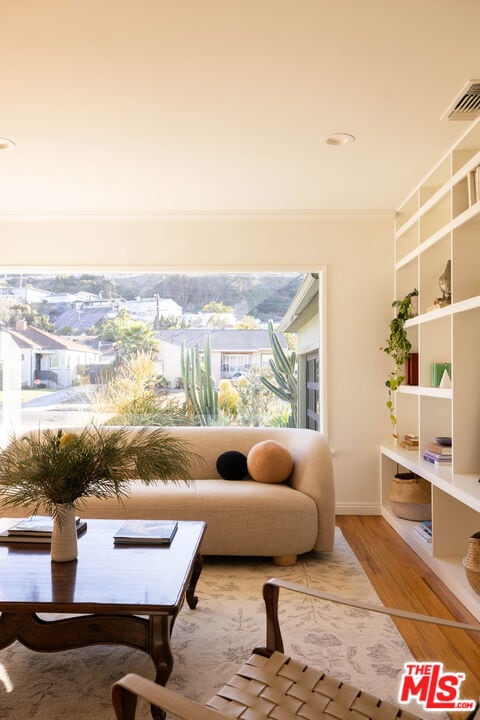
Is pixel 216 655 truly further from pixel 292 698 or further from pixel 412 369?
pixel 412 369

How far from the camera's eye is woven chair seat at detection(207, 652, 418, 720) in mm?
1325

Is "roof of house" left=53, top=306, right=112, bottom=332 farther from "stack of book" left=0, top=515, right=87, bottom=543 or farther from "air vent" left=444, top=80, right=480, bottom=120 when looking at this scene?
"air vent" left=444, top=80, right=480, bottom=120

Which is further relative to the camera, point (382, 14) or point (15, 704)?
point (382, 14)

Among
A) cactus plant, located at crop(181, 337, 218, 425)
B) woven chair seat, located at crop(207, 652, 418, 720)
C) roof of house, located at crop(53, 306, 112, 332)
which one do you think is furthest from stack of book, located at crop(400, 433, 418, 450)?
woven chair seat, located at crop(207, 652, 418, 720)

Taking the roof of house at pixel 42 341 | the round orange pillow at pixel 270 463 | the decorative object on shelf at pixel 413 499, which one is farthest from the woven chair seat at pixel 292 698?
the roof of house at pixel 42 341

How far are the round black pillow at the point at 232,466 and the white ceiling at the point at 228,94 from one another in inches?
76.5

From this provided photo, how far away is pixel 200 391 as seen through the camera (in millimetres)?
5449

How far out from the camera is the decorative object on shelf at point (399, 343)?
4475 mm

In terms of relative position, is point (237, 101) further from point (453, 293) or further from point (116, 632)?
point (116, 632)

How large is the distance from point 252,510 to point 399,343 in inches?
75.2

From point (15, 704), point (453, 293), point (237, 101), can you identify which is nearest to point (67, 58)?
point (237, 101)

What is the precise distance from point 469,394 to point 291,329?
7.99 feet

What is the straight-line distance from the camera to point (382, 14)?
2266mm

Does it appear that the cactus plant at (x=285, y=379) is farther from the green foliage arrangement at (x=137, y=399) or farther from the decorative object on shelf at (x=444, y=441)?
the decorative object on shelf at (x=444, y=441)
